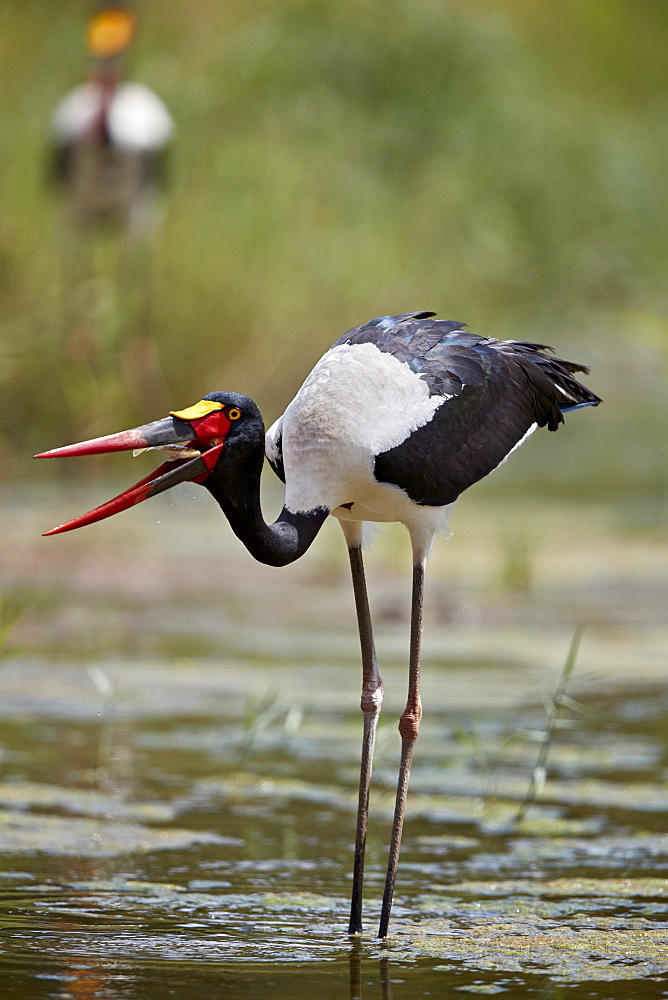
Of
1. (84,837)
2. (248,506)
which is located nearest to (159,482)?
(248,506)

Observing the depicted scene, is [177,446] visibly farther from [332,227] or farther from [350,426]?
[332,227]

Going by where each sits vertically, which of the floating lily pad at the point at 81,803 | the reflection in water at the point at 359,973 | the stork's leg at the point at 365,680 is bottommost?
the reflection in water at the point at 359,973

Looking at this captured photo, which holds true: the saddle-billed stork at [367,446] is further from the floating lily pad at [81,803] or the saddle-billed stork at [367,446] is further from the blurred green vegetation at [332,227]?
the blurred green vegetation at [332,227]

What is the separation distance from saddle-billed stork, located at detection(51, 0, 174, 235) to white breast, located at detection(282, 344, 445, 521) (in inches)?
295

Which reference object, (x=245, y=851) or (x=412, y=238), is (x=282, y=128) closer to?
(x=412, y=238)

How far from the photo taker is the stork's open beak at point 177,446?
3439 millimetres

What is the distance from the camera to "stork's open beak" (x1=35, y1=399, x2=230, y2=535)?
344 centimetres

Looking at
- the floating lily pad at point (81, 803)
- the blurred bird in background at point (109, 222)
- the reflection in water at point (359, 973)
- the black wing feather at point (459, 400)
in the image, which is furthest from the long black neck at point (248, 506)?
the blurred bird in background at point (109, 222)

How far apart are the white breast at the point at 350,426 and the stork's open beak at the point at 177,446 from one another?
0.25 meters

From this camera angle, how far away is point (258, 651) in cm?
617

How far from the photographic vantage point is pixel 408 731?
409cm

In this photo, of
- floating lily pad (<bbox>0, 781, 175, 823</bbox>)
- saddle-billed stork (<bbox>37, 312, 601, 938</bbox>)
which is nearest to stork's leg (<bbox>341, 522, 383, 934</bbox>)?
saddle-billed stork (<bbox>37, 312, 601, 938</bbox>)

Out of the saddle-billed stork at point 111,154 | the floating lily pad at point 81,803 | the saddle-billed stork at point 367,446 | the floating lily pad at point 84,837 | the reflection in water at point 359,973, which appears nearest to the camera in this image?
the reflection in water at point 359,973

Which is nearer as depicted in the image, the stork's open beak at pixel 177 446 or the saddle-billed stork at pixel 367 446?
the stork's open beak at pixel 177 446
